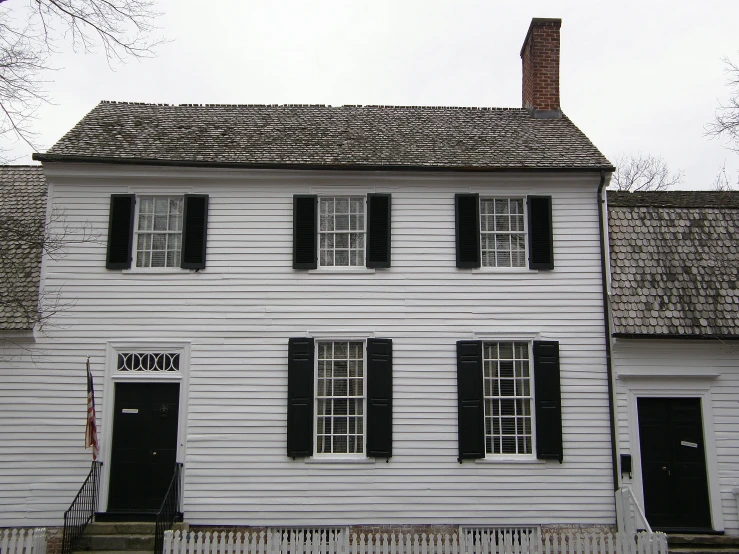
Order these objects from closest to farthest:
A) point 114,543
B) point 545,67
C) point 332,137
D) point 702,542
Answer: point 114,543 → point 702,542 → point 332,137 → point 545,67

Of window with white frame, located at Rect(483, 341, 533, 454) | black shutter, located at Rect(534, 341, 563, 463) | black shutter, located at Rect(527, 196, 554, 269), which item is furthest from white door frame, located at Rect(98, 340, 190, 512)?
black shutter, located at Rect(527, 196, 554, 269)

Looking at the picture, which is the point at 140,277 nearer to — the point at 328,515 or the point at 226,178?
the point at 226,178

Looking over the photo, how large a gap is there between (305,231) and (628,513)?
24.1ft

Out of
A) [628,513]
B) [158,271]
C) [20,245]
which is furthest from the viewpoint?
[20,245]

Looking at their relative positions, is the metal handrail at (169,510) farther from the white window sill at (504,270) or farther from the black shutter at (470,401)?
the white window sill at (504,270)

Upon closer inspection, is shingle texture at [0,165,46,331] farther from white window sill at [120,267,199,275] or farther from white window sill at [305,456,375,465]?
white window sill at [305,456,375,465]

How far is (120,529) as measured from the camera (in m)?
10.5

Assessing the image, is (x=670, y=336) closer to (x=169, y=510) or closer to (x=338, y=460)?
(x=338, y=460)

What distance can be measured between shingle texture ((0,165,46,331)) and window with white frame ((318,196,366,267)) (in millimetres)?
4828

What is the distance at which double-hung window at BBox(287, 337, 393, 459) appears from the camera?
11.1m

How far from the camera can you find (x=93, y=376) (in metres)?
11.2

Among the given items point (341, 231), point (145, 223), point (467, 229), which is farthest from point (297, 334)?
point (467, 229)

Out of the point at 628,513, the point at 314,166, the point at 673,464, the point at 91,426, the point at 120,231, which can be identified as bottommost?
the point at 628,513

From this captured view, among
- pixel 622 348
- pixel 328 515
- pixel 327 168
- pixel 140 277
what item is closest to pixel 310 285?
pixel 327 168
